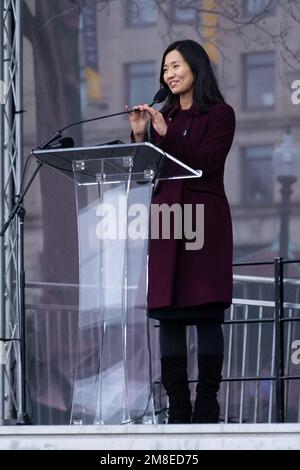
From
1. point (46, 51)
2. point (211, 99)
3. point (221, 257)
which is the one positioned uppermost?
point (46, 51)

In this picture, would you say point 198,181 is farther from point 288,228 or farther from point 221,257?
point 288,228

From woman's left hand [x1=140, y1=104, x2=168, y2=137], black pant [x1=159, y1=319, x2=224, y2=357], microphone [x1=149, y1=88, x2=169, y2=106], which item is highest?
microphone [x1=149, y1=88, x2=169, y2=106]

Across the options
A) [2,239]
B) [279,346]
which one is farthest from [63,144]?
[2,239]

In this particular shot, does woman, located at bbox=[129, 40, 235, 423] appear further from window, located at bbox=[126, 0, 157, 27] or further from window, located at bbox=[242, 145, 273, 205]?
window, located at bbox=[126, 0, 157, 27]

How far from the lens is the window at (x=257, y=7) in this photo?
6184mm

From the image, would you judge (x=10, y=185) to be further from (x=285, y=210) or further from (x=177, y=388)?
(x=177, y=388)

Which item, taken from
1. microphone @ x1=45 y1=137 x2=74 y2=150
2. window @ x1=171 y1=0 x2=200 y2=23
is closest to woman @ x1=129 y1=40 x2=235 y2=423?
microphone @ x1=45 y1=137 x2=74 y2=150

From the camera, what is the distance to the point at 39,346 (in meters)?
6.60

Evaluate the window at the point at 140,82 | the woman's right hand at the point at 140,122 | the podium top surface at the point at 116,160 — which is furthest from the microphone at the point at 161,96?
the window at the point at 140,82

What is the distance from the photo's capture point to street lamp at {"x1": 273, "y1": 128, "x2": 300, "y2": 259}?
6.16 metres

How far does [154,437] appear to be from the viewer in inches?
145

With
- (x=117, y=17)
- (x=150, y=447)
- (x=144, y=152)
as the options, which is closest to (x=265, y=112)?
(x=117, y=17)

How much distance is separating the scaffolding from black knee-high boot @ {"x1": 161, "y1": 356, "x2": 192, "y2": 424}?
4.33 feet

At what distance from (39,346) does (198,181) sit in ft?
8.96
